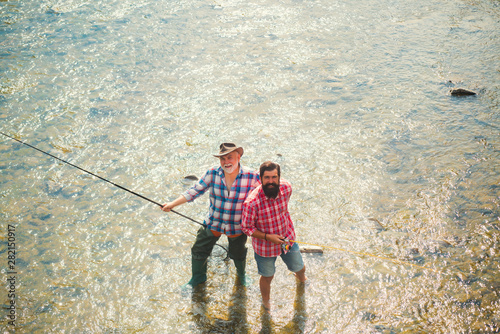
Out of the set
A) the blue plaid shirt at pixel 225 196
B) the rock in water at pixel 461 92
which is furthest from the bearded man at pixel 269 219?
the rock in water at pixel 461 92

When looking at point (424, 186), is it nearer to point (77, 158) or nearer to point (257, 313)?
point (257, 313)

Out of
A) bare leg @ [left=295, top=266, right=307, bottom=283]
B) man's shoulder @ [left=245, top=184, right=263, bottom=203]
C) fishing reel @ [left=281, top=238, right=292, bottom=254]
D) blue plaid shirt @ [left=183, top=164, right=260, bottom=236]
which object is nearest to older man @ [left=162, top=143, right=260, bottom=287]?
blue plaid shirt @ [left=183, top=164, right=260, bottom=236]

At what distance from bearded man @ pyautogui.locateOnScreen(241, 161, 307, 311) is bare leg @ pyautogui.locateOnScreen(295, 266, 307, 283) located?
1.19ft

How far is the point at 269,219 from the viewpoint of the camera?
143 inches

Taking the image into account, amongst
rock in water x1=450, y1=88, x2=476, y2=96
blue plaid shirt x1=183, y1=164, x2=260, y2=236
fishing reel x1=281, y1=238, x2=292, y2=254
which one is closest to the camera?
fishing reel x1=281, y1=238, x2=292, y2=254

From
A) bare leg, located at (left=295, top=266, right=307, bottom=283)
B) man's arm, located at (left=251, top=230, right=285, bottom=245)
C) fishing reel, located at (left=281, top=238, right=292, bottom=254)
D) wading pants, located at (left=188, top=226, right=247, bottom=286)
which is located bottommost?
bare leg, located at (left=295, top=266, right=307, bottom=283)

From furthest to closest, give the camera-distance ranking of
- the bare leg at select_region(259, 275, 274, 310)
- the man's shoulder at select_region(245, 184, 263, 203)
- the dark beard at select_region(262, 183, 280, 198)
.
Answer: the bare leg at select_region(259, 275, 274, 310) → the man's shoulder at select_region(245, 184, 263, 203) → the dark beard at select_region(262, 183, 280, 198)

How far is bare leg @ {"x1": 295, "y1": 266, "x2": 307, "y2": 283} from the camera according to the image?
4.15m

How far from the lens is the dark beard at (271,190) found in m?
3.45

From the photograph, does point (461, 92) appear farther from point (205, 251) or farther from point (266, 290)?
point (205, 251)

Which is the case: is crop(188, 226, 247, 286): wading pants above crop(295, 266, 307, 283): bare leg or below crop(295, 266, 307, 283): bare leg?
above

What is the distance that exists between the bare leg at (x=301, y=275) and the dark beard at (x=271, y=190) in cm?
109

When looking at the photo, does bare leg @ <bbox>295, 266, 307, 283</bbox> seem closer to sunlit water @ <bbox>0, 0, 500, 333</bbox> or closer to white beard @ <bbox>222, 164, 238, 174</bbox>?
→ sunlit water @ <bbox>0, 0, 500, 333</bbox>

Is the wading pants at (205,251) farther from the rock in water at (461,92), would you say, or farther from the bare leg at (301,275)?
the rock in water at (461,92)
